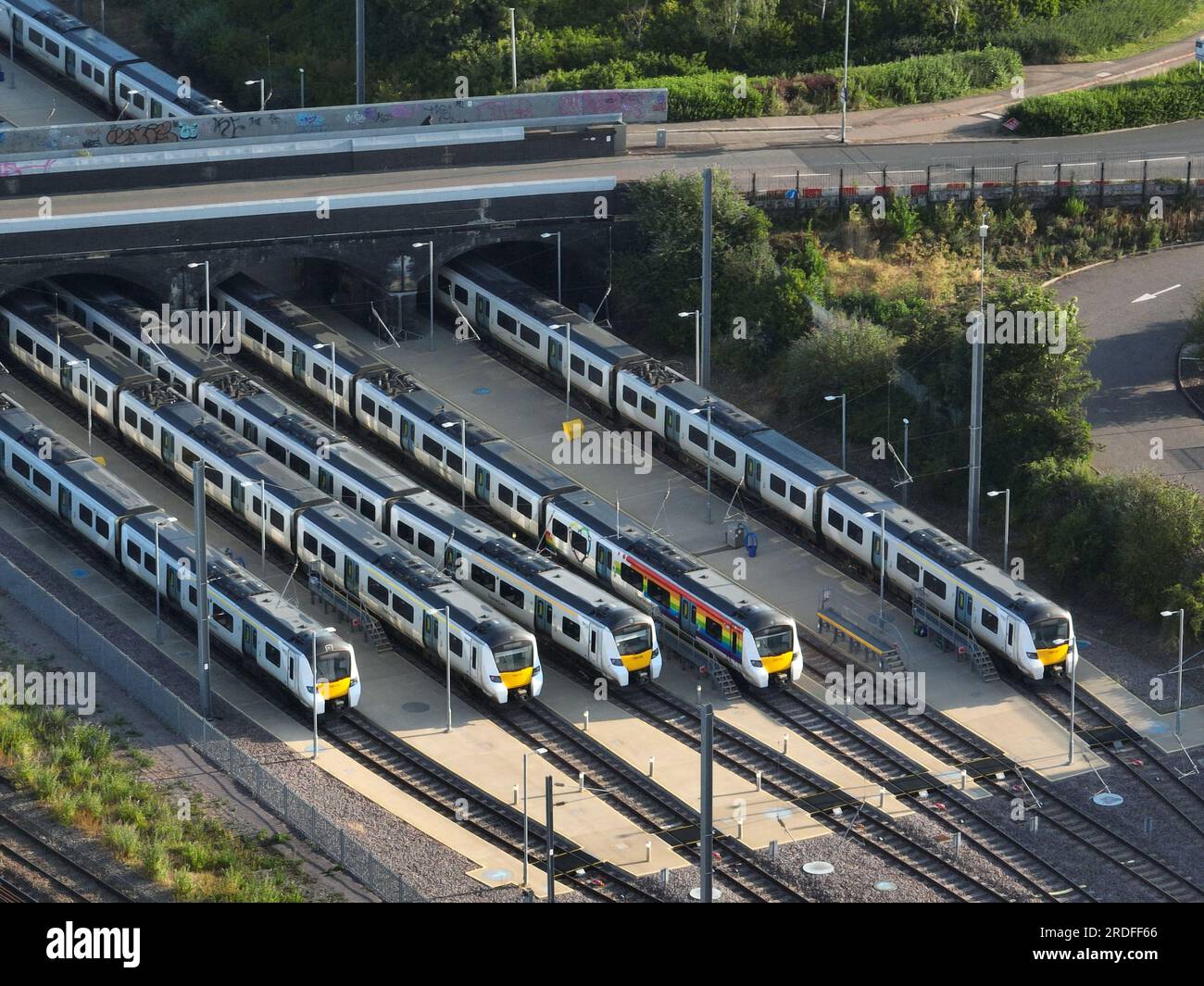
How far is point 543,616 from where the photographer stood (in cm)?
6288

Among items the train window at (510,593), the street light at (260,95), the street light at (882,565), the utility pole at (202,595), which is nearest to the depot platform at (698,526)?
the street light at (882,565)

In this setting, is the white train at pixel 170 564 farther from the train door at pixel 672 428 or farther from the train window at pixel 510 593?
the train door at pixel 672 428

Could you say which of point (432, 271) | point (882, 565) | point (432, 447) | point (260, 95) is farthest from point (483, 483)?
point (260, 95)

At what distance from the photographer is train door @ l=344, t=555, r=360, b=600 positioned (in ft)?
210

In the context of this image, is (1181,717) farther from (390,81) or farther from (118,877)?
(390,81)

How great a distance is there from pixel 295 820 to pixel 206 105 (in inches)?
1933

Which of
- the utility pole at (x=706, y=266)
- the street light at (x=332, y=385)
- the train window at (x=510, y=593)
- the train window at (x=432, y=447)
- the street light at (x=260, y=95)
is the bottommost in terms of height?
the train window at (x=510, y=593)

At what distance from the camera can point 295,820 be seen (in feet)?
180

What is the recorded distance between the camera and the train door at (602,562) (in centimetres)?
6531

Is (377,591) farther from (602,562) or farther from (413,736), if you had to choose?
(602,562)

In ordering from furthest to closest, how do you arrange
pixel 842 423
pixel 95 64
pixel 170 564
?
pixel 95 64
pixel 842 423
pixel 170 564

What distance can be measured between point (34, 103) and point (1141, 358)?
175 feet

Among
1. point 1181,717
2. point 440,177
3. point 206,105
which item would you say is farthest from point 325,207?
point 1181,717

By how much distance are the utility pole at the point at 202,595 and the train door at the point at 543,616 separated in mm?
9247
